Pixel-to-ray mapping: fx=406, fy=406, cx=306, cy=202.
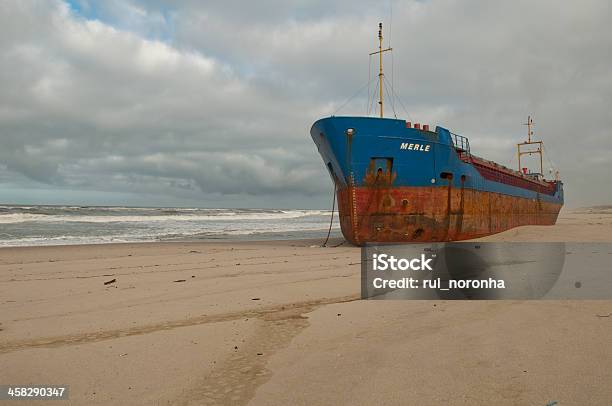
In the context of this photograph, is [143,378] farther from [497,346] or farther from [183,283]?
[183,283]

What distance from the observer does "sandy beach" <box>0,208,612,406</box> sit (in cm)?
246

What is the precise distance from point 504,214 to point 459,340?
17254 mm

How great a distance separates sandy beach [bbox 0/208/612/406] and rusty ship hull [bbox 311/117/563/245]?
7214 millimetres

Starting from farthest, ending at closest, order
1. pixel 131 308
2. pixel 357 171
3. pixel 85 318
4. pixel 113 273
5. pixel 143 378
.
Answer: pixel 357 171 < pixel 113 273 < pixel 131 308 < pixel 85 318 < pixel 143 378

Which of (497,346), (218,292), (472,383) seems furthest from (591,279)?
(218,292)

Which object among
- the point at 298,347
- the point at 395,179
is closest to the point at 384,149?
the point at 395,179

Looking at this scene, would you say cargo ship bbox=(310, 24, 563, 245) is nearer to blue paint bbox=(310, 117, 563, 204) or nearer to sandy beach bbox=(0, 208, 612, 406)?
blue paint bbox=(310, 117, 563, 204)

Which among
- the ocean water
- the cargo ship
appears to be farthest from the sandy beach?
the ocean water

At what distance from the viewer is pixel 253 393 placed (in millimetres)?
2484

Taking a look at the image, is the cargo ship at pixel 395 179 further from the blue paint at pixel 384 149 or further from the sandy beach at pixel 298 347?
the sandy beach at pixel 298 347

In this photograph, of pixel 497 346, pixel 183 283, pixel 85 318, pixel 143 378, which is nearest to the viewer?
pixel 143 378

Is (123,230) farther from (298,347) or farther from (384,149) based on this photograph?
(298,347)

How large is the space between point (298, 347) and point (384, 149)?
10.2 meters

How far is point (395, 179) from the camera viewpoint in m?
12.9
